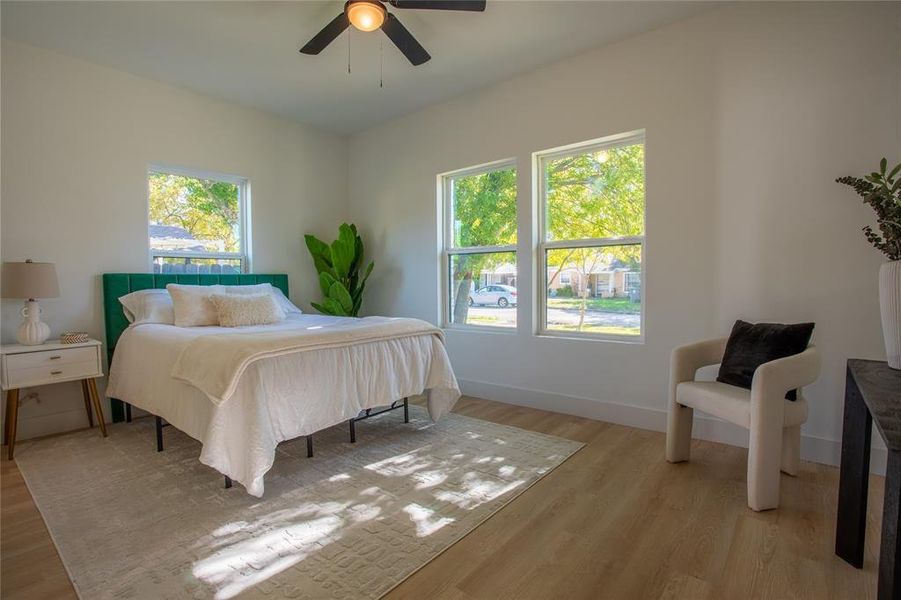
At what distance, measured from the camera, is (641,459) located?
2.61 m

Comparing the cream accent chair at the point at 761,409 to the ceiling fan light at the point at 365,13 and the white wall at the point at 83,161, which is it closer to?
the ceiling fan light at the point at 365,13

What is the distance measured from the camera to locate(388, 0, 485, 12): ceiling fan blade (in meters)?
2.18

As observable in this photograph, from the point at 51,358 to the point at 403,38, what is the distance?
308 centimetres

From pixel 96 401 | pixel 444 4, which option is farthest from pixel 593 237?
pixel 96 401

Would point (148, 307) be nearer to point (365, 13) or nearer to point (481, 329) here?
A: point (365, 13)

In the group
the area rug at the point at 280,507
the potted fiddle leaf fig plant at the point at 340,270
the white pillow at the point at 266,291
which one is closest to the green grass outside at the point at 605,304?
the area rug at the point at 280,507

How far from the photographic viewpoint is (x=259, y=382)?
2.15m

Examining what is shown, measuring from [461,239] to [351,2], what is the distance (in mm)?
2380

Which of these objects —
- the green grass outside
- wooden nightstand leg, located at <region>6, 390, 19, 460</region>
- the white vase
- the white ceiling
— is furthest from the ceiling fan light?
wooden nightstand leg, located at <region>6, 390, 19, 460</region>

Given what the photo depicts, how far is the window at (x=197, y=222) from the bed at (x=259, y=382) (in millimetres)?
392

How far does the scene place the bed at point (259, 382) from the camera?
2.12 metres

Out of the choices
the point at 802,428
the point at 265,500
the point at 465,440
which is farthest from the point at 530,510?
the point at 802,428

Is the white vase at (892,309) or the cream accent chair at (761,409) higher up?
the white vase at (892,309)

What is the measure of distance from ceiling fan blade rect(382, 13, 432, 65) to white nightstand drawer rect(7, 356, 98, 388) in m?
2.98
